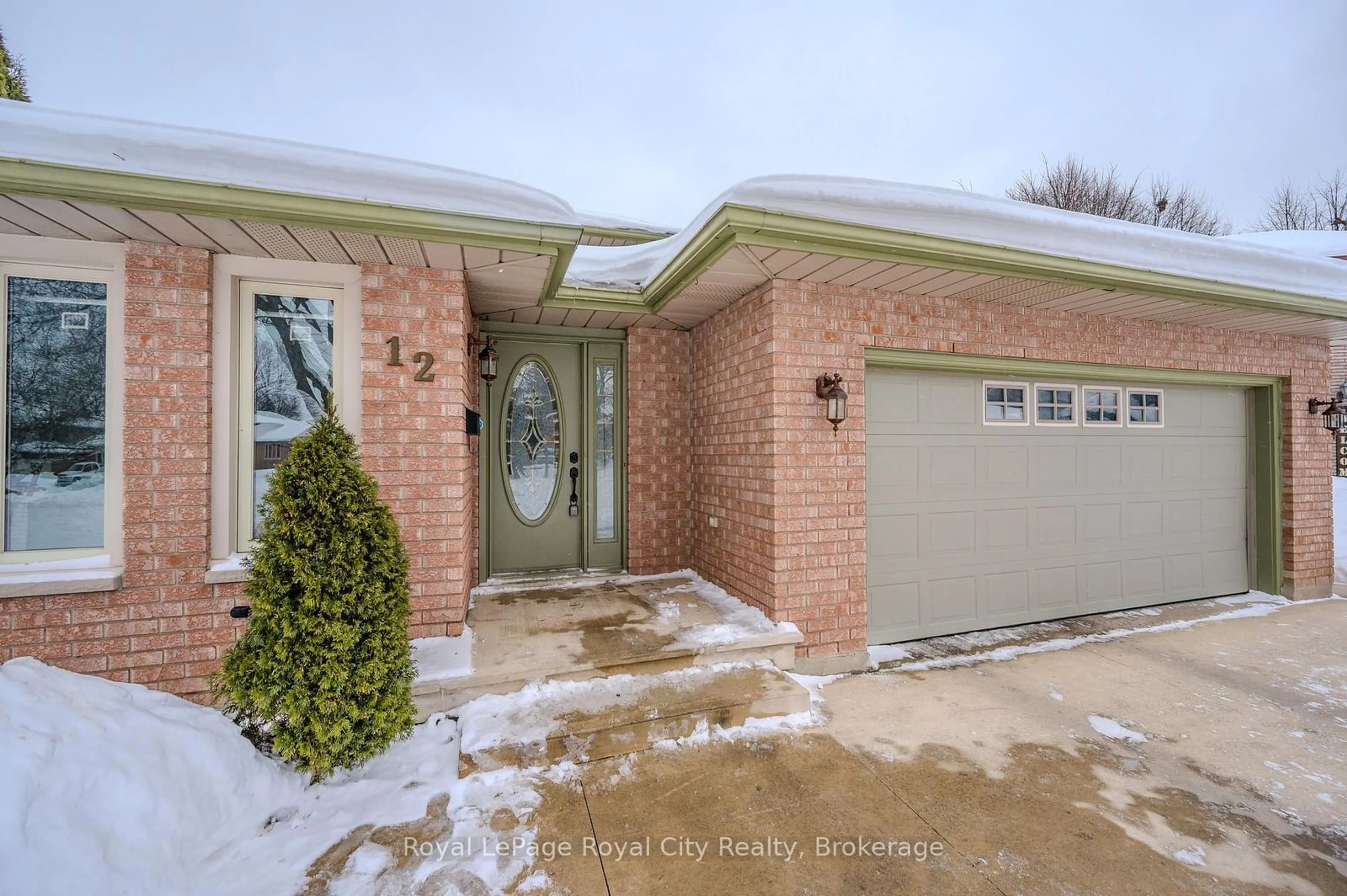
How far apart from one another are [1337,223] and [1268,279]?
630 inches

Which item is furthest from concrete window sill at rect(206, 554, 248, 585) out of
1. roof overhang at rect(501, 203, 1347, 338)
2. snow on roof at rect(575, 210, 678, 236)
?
snow on roof at rect(575, 210, 678, 236)

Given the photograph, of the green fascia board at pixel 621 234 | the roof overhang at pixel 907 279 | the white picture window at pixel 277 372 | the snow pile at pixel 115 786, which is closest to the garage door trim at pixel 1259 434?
the roof overhang at pixel 907 279

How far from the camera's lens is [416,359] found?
344 centimetres

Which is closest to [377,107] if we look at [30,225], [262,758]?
[30,225]

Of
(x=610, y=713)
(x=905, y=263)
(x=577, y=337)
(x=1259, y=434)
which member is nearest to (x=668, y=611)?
(x=610, y=713)

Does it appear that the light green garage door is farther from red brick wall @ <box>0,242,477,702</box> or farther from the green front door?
red brick wall @ <box>0,242,477,702</box>

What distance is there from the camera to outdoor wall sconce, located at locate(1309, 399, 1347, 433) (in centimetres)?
533

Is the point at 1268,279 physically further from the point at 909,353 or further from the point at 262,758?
the point at 262,758

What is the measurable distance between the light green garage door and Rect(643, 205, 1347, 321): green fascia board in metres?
0.94

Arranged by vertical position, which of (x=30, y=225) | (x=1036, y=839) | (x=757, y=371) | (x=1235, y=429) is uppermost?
A: (x=30, y=225)

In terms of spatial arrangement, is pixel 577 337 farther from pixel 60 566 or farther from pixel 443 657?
pixel 60 566

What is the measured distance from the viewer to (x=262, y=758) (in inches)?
98.6

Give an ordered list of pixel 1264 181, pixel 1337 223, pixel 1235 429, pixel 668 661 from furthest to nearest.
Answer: pixel 1264 181 → pixel 1337 223 → pixel 1235 429 → pixel 668 661

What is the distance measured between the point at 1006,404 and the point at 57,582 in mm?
6111
